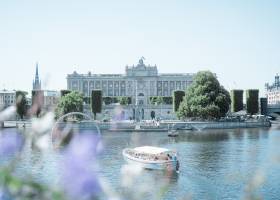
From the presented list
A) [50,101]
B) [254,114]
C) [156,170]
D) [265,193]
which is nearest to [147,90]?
[50,101]

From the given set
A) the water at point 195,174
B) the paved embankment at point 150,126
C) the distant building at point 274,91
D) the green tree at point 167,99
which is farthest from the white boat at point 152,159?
the distant building at point 274,91

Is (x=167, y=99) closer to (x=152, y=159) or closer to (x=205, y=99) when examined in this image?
(x=205, y=99)

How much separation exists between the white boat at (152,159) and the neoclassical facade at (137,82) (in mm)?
110762

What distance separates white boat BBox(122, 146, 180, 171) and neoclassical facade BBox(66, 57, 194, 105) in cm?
11076

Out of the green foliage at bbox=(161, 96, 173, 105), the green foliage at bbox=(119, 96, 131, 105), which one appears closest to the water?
the green foliage at bbox=(161, 96, 173, 105)

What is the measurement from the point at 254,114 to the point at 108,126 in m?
44.2

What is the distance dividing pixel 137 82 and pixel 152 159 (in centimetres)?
11575

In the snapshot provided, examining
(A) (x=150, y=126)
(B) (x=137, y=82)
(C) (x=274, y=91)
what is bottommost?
(A) (x=150, y=126)

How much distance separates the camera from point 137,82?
151 metres

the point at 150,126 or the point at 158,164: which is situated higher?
the point at 150,126

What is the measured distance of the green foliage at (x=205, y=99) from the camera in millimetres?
83812

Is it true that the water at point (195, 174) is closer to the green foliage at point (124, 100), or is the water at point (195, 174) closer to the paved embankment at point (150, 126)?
the paved embankment at point (150, 126)

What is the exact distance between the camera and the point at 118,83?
15488 cm

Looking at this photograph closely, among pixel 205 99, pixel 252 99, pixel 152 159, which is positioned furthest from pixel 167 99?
pixel 152 159
